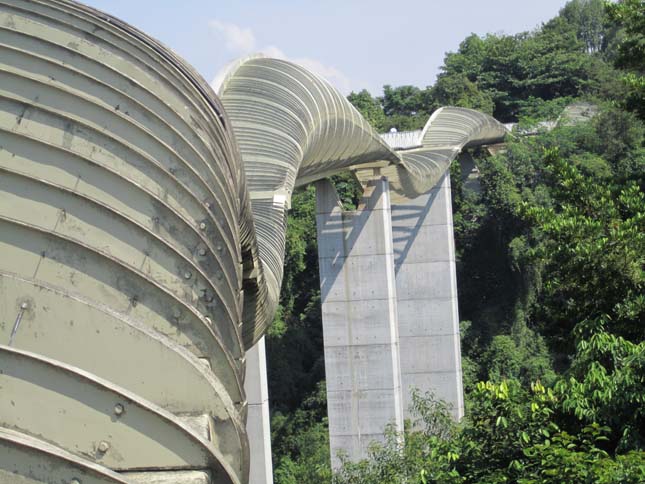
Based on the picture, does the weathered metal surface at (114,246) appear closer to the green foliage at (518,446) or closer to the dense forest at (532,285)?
the green foliage at (518,446)

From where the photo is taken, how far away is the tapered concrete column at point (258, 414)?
14.5m

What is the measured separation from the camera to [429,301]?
86.9 ft

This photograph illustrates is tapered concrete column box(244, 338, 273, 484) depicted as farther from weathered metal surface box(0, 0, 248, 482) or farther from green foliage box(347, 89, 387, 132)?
green foliage box(347, 89, 387, 132)

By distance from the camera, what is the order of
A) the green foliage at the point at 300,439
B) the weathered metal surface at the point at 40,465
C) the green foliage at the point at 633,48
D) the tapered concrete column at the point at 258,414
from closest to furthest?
the weathered metal surface at the point at 40,465 < the green foliage at the point at 633,48 < the tapered concrete column at the point at 258,414 < the green foliage at the point at 300,439

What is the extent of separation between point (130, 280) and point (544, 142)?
40585 mm

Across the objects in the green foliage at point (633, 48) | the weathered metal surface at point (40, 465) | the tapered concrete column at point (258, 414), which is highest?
the green foliage at point (633, 48)

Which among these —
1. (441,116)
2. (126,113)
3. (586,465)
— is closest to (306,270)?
(441,116)

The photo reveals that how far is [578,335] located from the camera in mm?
9312

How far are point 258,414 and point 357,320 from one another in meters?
7.82

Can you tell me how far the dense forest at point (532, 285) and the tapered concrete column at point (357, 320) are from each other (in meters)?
1.24

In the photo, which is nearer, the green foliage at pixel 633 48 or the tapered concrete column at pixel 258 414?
the green foliage at pixel 633 48

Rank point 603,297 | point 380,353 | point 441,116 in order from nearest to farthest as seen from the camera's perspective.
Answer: point 603,297
point 380,353
point 441,116

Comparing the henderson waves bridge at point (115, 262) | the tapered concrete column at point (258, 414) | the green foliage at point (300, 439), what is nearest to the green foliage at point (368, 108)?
the green foliage at point (300, 439)

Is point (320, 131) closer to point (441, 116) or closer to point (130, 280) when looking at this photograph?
point (130, 280)
